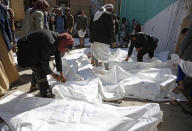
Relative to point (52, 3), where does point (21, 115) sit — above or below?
below

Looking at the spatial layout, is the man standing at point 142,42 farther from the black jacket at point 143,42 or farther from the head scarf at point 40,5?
the head scarf at point 40,5

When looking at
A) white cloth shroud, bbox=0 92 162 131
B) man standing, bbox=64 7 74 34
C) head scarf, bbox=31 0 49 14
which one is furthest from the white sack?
man standing, bbox=64 7 74 34

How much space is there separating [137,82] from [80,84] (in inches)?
39.2

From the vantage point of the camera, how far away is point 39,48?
6.65 ft

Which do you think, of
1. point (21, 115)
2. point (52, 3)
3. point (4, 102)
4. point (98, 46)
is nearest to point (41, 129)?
point (21, 115)

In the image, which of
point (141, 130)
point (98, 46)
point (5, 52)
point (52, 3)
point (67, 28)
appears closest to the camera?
point (141, 130)

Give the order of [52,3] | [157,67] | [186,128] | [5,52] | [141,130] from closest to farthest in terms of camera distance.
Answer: [141,130] < [186,128] < [5,52] < [157,67] < [52,3]

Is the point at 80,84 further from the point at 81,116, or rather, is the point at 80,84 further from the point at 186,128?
the point at 186,128

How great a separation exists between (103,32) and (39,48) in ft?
5.61

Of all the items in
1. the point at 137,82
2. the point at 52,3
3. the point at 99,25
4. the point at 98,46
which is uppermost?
the point at 52,3

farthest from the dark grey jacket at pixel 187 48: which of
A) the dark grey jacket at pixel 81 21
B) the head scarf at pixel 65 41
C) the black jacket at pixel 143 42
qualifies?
the dark grey jacket at pixel 81 21

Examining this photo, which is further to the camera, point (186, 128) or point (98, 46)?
point (98, 46)

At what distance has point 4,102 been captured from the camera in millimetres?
2010

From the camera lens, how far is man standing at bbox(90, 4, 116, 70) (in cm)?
332
